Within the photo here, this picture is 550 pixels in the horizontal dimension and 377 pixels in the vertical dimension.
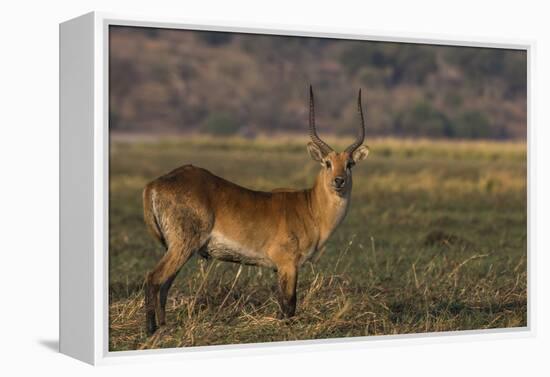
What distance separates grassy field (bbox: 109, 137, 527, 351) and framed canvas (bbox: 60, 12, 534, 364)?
37 millimetres

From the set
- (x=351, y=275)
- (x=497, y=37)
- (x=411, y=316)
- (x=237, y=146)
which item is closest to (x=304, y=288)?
(x=411, y=316)

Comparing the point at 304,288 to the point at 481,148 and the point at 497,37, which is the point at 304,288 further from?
the point at 481,148

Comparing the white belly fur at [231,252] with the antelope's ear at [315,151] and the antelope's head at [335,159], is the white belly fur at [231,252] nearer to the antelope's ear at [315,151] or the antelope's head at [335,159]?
the antelope's head at [335,159]

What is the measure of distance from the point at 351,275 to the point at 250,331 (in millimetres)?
3646

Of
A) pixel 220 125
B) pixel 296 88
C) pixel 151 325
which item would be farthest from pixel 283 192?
pixel 296 88

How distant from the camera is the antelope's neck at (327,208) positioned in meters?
13.4

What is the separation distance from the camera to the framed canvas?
12.3 metres

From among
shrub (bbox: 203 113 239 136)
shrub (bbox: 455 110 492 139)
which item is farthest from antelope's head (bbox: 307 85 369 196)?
shrub (bbox: 455 110 492 139)

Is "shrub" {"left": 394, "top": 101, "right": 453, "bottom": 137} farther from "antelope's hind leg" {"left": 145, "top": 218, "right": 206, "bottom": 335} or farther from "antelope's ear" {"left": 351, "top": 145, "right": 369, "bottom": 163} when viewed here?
"antelope's hind leg" {"left": 145, "top": 218, "right": 206, "bottom": 335}

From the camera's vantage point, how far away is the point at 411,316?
14141 mm

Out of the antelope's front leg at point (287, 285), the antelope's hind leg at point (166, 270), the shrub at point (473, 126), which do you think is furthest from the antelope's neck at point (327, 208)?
the shrub at point (473, 126)

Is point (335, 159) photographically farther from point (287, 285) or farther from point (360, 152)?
point (287, 285)

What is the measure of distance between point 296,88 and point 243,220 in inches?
543

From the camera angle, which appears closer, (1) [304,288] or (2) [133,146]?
(1) [304,288]
